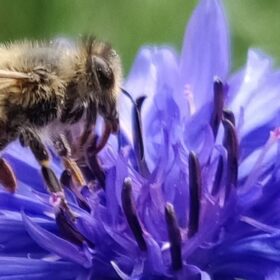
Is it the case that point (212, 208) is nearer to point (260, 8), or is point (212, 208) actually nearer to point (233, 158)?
point (233, 158)

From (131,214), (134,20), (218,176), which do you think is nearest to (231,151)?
(218,176)

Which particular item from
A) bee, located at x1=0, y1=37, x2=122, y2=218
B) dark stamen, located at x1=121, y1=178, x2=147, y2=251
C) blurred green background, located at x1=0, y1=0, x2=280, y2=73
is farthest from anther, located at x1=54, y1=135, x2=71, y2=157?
blurred green background, located at x1=0, y1=0, x2=280, y2=73

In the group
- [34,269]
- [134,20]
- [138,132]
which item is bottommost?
[34,269]

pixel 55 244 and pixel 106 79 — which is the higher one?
pixel 106 79

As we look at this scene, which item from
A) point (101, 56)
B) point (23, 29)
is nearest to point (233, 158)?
point (101, 56)

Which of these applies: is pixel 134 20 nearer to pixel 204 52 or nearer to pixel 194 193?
pixel 204 52

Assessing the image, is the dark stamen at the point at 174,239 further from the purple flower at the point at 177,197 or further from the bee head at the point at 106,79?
the bee head at the point at 106,79
